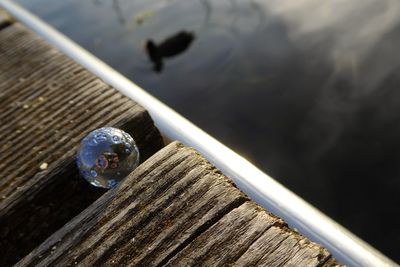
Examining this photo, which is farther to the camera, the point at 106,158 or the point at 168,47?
the point at 168,47

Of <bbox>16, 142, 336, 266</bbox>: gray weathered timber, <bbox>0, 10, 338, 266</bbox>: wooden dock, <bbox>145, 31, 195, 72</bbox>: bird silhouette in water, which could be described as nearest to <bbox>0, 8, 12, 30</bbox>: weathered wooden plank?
<bbox>0, 10, 338, 266</bbox>: wooden dock

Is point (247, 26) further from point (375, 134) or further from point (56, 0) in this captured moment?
point (56, 0)

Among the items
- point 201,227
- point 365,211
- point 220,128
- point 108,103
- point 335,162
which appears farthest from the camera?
point 220,128

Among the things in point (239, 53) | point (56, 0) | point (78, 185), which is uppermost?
point (78, 185)

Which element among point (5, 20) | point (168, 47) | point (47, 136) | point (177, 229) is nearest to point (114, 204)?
point (177, 229)

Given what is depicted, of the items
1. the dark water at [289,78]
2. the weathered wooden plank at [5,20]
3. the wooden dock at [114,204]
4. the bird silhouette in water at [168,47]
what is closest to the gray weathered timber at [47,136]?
the wooden dock at [114,204]

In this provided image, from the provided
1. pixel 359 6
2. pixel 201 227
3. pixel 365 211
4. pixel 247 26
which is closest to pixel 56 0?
pixel 247 26

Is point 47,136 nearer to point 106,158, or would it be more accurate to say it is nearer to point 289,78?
point 106,158
